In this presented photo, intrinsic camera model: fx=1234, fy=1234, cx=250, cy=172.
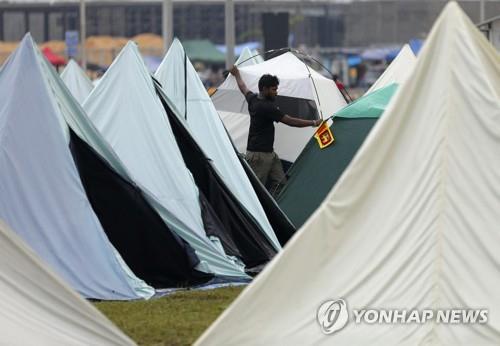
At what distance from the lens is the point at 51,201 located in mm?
9891

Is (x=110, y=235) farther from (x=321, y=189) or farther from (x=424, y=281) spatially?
(x=424, y=281)

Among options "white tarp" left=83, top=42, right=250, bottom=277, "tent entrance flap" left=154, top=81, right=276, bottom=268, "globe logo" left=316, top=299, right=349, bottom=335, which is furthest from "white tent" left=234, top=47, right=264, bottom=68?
A: "globe logo" left=316, top=299, right=349, bottom=335

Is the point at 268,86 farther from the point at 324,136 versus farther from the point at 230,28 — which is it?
the point at 230,28

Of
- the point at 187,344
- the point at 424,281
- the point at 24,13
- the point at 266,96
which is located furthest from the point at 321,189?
the point at 24,13

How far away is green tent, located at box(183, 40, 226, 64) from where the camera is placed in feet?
213

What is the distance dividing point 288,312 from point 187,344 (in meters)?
1.26

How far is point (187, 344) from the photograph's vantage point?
8.16 metres

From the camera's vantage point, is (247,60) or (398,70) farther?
(247,60)

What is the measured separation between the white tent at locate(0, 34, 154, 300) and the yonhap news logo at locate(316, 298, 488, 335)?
3.02 meters

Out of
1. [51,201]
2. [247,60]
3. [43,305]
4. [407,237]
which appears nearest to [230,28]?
[247,60]

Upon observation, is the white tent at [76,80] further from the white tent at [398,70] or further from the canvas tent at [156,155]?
the canvas tent at [156,155]

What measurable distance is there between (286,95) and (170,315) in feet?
22.7

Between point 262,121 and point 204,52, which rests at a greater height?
point 262,121

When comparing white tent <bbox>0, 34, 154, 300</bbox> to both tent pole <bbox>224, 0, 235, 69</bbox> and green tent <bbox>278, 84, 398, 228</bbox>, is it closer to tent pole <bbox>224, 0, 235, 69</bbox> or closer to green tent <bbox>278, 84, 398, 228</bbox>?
green tent <bbox>278, 84, 398, 228</bbox>
